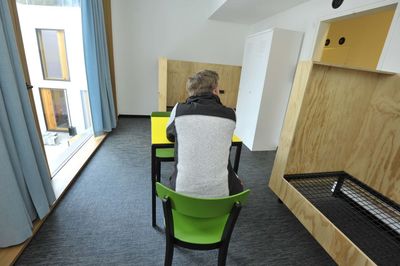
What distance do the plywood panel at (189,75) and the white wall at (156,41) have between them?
20 centimetres

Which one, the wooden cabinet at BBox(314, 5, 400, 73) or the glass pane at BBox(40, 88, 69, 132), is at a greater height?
the wooden cabinet at BBox(314, 5, 400, 73)

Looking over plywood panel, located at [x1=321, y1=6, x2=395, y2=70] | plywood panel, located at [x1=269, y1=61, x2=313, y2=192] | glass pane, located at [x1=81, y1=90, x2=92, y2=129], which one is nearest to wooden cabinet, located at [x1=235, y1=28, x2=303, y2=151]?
plywood panel, located at [x1=269, y1=61, x2=313, y2=192]

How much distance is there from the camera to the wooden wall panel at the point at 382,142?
155 centimetres

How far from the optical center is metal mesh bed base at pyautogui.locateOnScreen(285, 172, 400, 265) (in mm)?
1472

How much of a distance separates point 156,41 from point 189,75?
0.92 metres

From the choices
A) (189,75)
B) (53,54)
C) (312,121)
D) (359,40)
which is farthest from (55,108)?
(359,40)

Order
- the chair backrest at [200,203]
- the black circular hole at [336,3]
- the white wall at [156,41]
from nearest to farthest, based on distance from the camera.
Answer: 1. the chair backrest at [200,203]
2. the black circular hole at [336,3]
3. the white wall at [156,41]

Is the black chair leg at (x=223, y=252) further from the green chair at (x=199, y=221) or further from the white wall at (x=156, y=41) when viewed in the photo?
the white wall at (x=156, y=41)

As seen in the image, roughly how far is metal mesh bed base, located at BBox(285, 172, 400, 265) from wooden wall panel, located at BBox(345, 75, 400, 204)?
Result: 10 cm

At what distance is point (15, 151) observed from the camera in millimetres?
1218

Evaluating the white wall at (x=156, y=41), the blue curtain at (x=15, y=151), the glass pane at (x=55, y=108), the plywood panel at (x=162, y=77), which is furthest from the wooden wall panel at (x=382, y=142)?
the glass pane at (x=55, y=108)

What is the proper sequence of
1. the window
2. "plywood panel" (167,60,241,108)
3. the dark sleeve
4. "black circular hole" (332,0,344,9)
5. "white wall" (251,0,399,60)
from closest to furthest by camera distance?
the dark sleeve → "white wall" (251,0,399,60) → "black circular hole" (332,0,344,9) → the window → "plywood panel" (167,60,241,108)

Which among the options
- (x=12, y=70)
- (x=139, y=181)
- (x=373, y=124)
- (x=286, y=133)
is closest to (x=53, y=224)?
(x=139, y=181)

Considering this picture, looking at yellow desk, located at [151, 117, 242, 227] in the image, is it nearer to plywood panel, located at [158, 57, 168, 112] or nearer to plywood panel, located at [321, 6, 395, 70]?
plywood panel, located at [158, 57, 168, 112]
